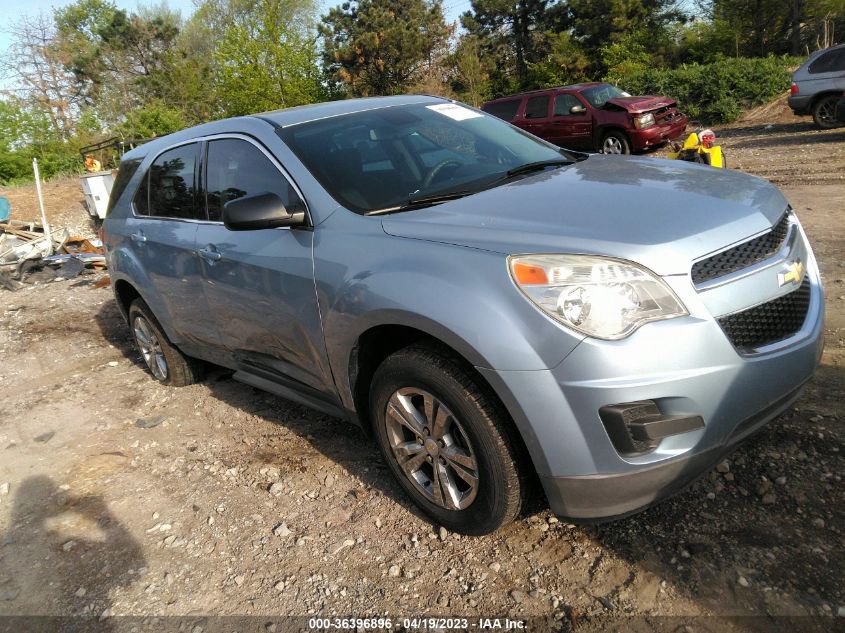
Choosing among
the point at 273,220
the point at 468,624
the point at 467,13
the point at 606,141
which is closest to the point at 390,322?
the point at 273,220

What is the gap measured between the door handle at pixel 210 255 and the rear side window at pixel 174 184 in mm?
264

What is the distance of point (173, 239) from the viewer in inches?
164

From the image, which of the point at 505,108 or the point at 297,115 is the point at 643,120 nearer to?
the point at 505,108

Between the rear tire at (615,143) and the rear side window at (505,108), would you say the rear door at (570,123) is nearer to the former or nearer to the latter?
the rear tire at (615,143)

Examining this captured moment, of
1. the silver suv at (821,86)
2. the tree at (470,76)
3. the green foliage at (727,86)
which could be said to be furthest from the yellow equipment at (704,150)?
the tree at (470,76)

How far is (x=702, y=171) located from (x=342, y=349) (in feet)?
5.94

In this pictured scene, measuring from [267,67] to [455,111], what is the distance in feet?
112

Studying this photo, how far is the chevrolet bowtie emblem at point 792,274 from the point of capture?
8.31 ft

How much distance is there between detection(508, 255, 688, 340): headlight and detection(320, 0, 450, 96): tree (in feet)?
119

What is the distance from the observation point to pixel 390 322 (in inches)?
106

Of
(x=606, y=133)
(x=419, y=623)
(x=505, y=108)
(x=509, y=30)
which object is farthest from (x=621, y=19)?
(x=419, y=623)

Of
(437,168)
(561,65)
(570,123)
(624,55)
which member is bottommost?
(437,168)

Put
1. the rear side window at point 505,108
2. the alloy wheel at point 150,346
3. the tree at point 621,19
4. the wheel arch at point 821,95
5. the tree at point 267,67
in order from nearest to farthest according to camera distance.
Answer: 1. the alloy wheel at point 150,346
2. the wheel arch at point 821,95
3. the rear side window at point 505,108
4. the tree at point 621,19
5. the tree at point 267,67

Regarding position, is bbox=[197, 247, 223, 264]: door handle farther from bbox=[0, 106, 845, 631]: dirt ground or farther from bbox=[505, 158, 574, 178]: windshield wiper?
bbox=[505, 158, 574, 178]: windshield wiper
